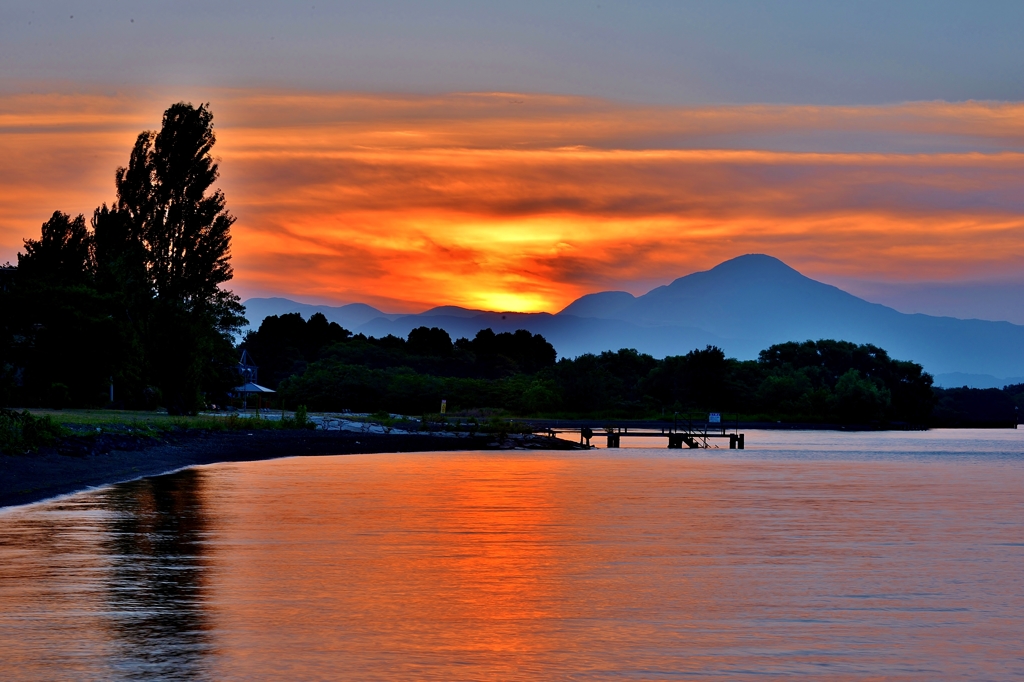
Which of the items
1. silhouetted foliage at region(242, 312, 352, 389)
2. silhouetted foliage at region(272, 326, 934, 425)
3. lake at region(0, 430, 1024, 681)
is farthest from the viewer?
silhouetted foliage at region(242, 312, 352, 389)

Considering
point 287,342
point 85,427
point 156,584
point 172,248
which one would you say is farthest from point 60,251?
point 287,342

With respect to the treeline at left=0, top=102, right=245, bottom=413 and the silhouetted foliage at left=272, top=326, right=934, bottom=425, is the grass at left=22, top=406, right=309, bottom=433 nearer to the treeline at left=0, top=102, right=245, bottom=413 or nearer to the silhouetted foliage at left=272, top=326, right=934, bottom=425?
the treeline at left=0, top=102, right=245, bottom=413

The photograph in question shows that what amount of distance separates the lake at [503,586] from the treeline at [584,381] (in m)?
94.4

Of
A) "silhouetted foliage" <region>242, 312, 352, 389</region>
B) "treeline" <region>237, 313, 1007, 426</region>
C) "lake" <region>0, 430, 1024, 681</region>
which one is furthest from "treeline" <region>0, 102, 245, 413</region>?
"silhouetted foliage" <region>242, 312, 352, 389</region>

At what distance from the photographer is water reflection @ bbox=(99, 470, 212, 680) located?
42.6 feet

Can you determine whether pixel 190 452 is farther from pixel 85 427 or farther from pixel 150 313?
pixel 150 313

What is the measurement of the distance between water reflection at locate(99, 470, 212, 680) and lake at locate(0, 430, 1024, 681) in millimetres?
62

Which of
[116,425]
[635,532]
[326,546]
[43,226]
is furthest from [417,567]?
[43,226]

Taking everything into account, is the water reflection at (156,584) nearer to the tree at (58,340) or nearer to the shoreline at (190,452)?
the shoreline at (190,452)

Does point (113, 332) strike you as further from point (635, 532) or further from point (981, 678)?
point (981, 678)

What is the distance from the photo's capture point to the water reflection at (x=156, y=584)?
13.0 meters

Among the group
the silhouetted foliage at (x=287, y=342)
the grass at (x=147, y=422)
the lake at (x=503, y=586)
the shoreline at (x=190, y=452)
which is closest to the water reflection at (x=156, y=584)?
the lake at (x=503, y=586)

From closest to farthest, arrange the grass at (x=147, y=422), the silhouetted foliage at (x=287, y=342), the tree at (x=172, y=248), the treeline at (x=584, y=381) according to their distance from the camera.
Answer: the grass at (x=147, y=422) < the tree at (x=172, y=248) < the treeline at (x=584, y=381) < the silhouetted foliage at (x=287, y=342)

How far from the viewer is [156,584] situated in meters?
18.1
